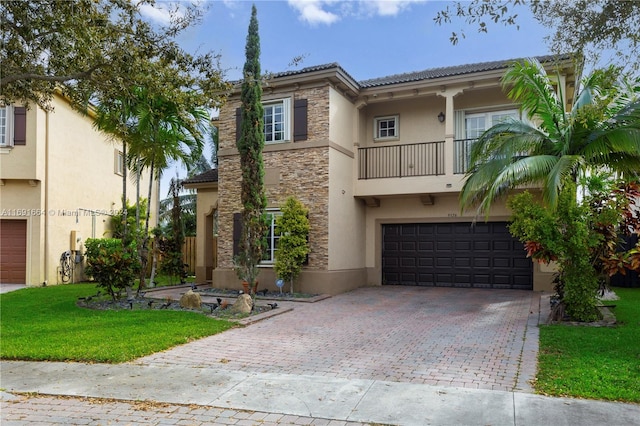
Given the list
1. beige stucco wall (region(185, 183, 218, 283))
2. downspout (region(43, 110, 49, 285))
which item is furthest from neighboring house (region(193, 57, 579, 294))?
downspout (region(43, 110, 49, 285))

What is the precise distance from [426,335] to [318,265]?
21.1 ft

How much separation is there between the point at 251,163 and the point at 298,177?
3.54 meters

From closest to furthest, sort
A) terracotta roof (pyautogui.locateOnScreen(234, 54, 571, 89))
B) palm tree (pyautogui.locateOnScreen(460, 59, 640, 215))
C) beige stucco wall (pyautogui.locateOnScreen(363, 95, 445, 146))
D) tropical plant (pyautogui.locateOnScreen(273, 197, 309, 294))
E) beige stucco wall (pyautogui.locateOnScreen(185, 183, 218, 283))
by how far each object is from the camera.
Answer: palm tree (pyautogui.locateOnScreen(460, 59, 640, 215)) < tropical plant (pyautogui.locateOnScreen(273, 197, 309, 294)) < terracotta roof (pyautogui.locateOnScreen(234, 54, 571, 89)) < beige stucco wall (pyautogui.locateOnScreen(363, 95, 445, 146)) < beige stucco wall (pyautogui.locateOnScreen(185, 183, 218, 283))

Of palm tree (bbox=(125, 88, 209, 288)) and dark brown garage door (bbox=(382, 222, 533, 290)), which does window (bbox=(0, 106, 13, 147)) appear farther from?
dark brown garage door (bbox=(382, 222, 533, 290))

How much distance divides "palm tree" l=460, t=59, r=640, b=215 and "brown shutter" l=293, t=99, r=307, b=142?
542cm

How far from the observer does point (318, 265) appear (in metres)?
15.0

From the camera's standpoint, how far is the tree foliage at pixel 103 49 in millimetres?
8180

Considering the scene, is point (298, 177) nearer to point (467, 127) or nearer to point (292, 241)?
point (292, 241)

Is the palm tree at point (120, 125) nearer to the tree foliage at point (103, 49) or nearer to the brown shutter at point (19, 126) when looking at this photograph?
the tree foliage at point (103, 49)

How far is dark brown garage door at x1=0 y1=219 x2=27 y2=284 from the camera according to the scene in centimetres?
1797

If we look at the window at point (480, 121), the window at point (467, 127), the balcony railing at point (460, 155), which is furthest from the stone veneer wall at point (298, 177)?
the window at point (480, 121)

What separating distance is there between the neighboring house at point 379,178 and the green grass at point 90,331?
5428 mm

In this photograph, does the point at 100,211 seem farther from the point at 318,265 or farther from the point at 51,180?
the point at 318,265

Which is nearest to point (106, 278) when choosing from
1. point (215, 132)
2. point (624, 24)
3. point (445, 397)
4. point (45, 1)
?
point (45, 1)
